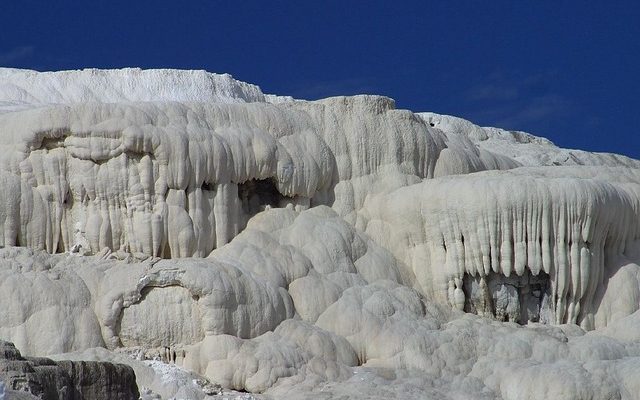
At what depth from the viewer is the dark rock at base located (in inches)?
670

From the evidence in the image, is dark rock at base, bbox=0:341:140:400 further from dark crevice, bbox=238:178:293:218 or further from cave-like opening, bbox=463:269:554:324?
cave-like opening, bbox=463:269:554:324

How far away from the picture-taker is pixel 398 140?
29.9 m

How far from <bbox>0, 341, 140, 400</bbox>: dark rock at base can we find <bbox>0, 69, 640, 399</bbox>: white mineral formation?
385 cm

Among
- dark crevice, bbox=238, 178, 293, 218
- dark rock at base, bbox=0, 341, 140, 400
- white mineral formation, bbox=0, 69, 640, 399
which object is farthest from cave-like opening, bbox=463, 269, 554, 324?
dark rock at base, bbox=0, 341, 140, 400

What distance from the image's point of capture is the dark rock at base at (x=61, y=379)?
1702 centimetres

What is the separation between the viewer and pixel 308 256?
27.5 m

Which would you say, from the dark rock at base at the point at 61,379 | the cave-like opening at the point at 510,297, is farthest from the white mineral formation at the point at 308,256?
the dark rock at base at the point at 61,379

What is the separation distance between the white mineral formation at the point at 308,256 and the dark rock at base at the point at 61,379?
152 inches

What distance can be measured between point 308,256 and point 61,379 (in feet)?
31.6

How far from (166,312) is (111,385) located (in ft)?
18.2

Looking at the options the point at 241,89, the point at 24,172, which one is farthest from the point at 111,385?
the point at 241,89

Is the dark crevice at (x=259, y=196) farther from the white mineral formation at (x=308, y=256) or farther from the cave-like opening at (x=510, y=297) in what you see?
the cave-like opening at (x=510, y=297)

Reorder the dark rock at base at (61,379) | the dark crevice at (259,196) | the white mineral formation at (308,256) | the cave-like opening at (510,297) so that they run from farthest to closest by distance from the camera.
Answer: the dark crevice at (259,196)
the cave-like opening at (510,297)
the white mineral formation at (308,256)
the dark rock at base at (61,379)

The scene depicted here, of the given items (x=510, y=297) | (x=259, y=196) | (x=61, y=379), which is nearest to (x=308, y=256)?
(x=259, y=196)
